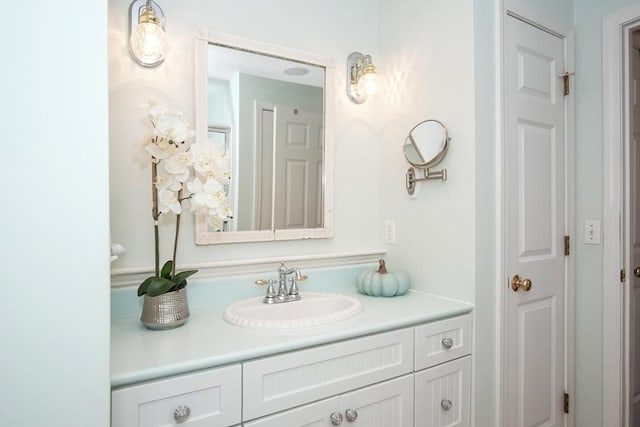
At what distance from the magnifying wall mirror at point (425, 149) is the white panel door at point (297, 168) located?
432 millimetres

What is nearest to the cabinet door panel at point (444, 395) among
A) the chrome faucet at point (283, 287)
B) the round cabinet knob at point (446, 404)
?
the round cabinet knob at point (446, 404)

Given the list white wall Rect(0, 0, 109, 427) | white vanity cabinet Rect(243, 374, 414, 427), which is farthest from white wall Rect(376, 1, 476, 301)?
white wall Rect(0, 0, 109, 427)

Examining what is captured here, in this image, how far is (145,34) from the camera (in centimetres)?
146

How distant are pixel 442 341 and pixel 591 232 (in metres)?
1.05

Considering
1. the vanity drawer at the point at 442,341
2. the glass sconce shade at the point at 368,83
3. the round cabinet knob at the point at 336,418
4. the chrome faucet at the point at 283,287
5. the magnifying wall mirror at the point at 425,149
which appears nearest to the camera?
the round cabinet knob at the point at 336,418

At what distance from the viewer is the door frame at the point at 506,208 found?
171 centimetres

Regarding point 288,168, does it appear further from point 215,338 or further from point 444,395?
point 444,395

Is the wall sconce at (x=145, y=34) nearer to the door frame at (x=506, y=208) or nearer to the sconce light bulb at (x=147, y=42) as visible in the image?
the sconce light bulb at (x=147, y=42)

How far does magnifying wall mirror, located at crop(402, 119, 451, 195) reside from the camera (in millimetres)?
1748

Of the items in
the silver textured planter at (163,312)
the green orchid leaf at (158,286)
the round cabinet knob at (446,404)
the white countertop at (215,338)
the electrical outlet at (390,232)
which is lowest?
the round cabinet knob at (446,404)

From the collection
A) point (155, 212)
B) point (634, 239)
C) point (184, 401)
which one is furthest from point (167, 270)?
point (634, 239)

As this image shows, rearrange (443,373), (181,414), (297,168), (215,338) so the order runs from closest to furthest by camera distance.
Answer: (181,414) < (215,338) < (443,373) < (297,168)

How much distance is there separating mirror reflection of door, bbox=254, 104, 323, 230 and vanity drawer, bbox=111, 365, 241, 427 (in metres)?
0.79

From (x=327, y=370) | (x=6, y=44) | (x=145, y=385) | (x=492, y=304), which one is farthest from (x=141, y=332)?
(x=492, y=304)
